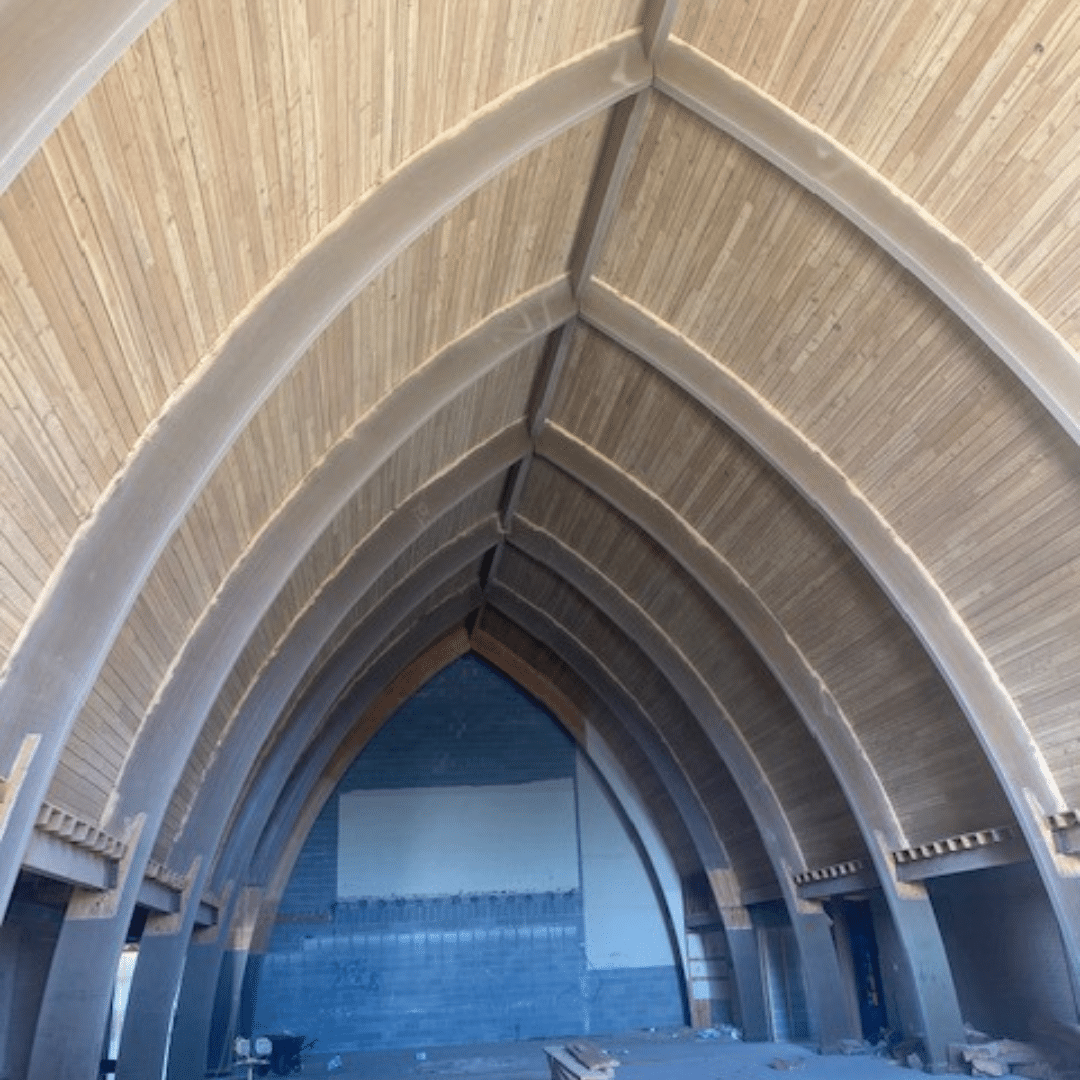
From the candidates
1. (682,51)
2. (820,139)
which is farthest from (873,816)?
(682,51)

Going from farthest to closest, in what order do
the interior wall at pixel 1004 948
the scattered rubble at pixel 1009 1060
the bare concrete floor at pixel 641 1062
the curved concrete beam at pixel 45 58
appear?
the bare concrete floor at pixel 641 1062 → the interior wall at pixel 1004 948 → the scattered rubble at pixel 1009 1060 → the curved concrete beam at pixel 45 58

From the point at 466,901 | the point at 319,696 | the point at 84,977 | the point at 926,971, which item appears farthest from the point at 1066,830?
the point at 466,901

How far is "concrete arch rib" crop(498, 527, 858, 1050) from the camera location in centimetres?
2080

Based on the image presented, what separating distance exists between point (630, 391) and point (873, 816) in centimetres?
855

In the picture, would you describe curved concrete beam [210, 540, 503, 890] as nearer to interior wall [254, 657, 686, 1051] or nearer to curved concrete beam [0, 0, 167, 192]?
interior wall [254, 657, 686, 1051]

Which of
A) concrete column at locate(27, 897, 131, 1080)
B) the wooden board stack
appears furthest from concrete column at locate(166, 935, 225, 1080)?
concrete column at locate(27, 897, 131, 1080)

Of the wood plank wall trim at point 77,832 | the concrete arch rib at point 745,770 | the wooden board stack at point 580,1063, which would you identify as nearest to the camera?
the wood plank wall trim at point 77,832

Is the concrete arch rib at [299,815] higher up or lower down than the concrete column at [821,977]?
higher up

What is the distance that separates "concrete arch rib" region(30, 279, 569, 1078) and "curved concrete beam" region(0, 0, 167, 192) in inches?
303

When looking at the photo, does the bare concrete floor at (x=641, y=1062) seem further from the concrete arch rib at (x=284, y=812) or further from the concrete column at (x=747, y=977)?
the concrete arch rib at (x=284, y=812)

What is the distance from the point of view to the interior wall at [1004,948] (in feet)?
56.2

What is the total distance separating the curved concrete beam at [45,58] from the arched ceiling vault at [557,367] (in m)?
0.02

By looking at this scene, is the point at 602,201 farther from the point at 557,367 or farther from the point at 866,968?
the point at 866,968

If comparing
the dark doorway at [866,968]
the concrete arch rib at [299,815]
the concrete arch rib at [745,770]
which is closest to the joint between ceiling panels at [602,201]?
the concrete arch rib at [745,770]
